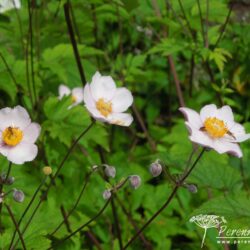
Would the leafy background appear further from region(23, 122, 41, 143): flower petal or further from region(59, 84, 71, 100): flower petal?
region(23, 122, 41, 143): flower petal

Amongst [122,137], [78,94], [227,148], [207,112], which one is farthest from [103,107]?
[122,137]

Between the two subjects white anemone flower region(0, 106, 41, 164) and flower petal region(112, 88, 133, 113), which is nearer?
white anemone flower region(0, 106, 41, 164)

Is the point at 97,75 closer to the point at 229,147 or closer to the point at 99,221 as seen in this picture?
the point at 229,147

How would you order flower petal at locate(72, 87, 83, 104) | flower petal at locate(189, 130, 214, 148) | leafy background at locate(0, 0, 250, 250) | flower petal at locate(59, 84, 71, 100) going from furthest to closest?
1. flower petal at locate(59, 84, 71, 100)
2. flower petal at locate(72, 87, 83, 104)
3. leafy background at locate(0, 0, 250, 250)
4. flower petal at locate(189, 130, 214, 148)

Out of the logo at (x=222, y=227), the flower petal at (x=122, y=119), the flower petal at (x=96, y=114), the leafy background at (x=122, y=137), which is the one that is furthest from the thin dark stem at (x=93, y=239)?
the flower petal at (x=96, y=114)

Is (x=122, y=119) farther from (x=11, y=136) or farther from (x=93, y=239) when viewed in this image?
(x=93, y=239)

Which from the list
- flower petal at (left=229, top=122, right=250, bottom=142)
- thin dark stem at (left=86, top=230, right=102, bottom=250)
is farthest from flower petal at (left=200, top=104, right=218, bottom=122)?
thin dark stem at (left=86, top=230, right=102, bottom=250)

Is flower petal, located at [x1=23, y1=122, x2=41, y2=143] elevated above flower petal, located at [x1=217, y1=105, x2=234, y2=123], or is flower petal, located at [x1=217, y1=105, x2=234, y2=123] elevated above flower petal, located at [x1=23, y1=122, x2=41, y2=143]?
flower petal, located at [x1=23, y1=122, x2=41, y2=143]

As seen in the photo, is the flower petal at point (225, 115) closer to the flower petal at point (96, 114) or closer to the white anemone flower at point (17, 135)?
the flower petal at point (96, 114)
